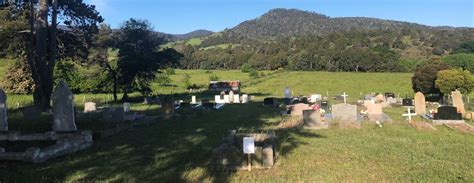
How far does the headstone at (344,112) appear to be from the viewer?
24.2m

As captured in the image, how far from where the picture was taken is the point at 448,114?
23.9 metres

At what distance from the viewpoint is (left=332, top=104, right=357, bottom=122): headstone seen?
2416 cm

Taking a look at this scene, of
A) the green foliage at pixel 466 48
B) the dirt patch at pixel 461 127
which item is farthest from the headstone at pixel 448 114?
the green foliage at pixel 466 48

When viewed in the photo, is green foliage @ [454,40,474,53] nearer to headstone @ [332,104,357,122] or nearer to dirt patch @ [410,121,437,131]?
headstone @ [332,104,357,122]

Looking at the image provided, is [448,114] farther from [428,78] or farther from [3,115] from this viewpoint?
[428,78]

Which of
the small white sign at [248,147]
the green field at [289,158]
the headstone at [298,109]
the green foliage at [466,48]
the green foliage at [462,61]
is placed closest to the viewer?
the green field at [289,158]

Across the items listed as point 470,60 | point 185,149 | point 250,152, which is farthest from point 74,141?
point 470,60

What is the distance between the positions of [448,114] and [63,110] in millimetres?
16997

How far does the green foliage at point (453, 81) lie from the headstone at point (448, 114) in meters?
22.8

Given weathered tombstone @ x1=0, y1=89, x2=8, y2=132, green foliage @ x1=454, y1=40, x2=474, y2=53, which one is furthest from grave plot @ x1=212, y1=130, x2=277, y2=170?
green foliage @ x1=454, y1=40, x2=474, y2=53

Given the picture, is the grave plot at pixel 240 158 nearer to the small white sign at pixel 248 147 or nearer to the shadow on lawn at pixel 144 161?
the small white sign at pixel 248 147

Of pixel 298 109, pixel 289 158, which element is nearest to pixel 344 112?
pixel 298 109

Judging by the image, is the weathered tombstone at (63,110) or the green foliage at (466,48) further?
the green foliage at (466,48)

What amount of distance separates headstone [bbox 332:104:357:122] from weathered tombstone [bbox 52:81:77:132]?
12.3m
